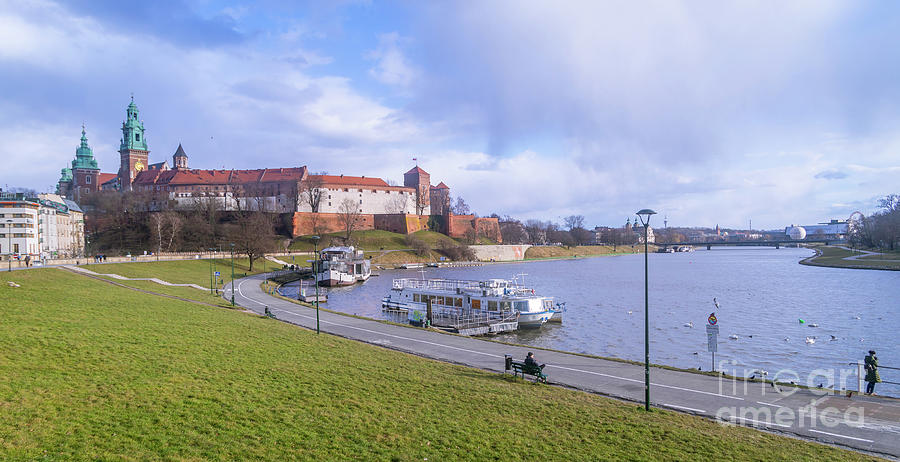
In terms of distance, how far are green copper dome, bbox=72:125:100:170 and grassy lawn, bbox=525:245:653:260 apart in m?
133

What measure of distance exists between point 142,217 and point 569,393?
114892 mm

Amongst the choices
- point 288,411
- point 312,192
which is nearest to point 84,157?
point 312,192

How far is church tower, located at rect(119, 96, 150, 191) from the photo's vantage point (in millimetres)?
141750

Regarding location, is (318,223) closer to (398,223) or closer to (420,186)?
(398,223)

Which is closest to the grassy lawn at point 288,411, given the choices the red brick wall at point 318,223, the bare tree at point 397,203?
the red brick wall at point 318,223

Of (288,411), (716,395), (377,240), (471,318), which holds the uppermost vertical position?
(377,240)

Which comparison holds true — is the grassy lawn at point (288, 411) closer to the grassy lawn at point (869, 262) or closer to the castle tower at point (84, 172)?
the grassy lawn at point (869, 262)

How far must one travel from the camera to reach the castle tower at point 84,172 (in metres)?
147

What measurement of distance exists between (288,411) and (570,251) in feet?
512

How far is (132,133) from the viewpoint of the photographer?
144 metres

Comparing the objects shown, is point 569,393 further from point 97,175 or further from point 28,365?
point 97,175

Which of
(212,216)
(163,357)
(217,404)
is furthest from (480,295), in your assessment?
(212,216)

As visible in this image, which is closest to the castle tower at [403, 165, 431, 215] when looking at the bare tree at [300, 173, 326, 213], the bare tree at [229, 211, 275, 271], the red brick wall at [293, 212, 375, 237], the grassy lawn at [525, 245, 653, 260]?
the red brick wall at [293, 212, 375, 237]

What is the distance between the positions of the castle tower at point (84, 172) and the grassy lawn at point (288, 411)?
156547 millimetres
